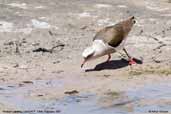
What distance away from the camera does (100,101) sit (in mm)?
9586

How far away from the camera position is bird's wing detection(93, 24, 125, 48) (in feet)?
37.9

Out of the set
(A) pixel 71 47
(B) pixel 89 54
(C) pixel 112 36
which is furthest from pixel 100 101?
(A) pixel 71 47

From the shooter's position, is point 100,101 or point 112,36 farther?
point 112,36

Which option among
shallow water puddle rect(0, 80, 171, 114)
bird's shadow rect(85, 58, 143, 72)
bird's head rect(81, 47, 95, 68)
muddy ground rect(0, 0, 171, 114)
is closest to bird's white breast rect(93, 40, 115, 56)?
bird's head rect(81, 47, 95, 68)

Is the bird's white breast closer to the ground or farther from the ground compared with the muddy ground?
farther from the ground

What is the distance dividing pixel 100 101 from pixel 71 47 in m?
3.57

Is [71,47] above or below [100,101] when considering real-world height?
below

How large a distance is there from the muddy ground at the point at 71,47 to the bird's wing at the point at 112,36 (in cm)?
53

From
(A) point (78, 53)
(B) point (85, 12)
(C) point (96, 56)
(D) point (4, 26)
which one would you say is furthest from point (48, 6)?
(C) point (96, 56)

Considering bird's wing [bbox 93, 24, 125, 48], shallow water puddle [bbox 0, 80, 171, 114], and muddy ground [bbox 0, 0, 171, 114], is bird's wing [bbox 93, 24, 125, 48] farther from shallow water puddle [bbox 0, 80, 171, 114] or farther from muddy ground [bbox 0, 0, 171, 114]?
shallow water puddle [bbox 0, 80, 171, 114]

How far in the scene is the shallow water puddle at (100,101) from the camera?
9.00 meters

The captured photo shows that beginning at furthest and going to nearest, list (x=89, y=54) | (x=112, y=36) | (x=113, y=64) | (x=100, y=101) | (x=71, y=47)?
(x=71, y=47) < (x=113, y=64) < (x=112, y=36) < (x=89, y=54) < (x=100, y=101)

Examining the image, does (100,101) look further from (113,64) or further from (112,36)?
(113,64)

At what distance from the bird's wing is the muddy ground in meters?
0.53
